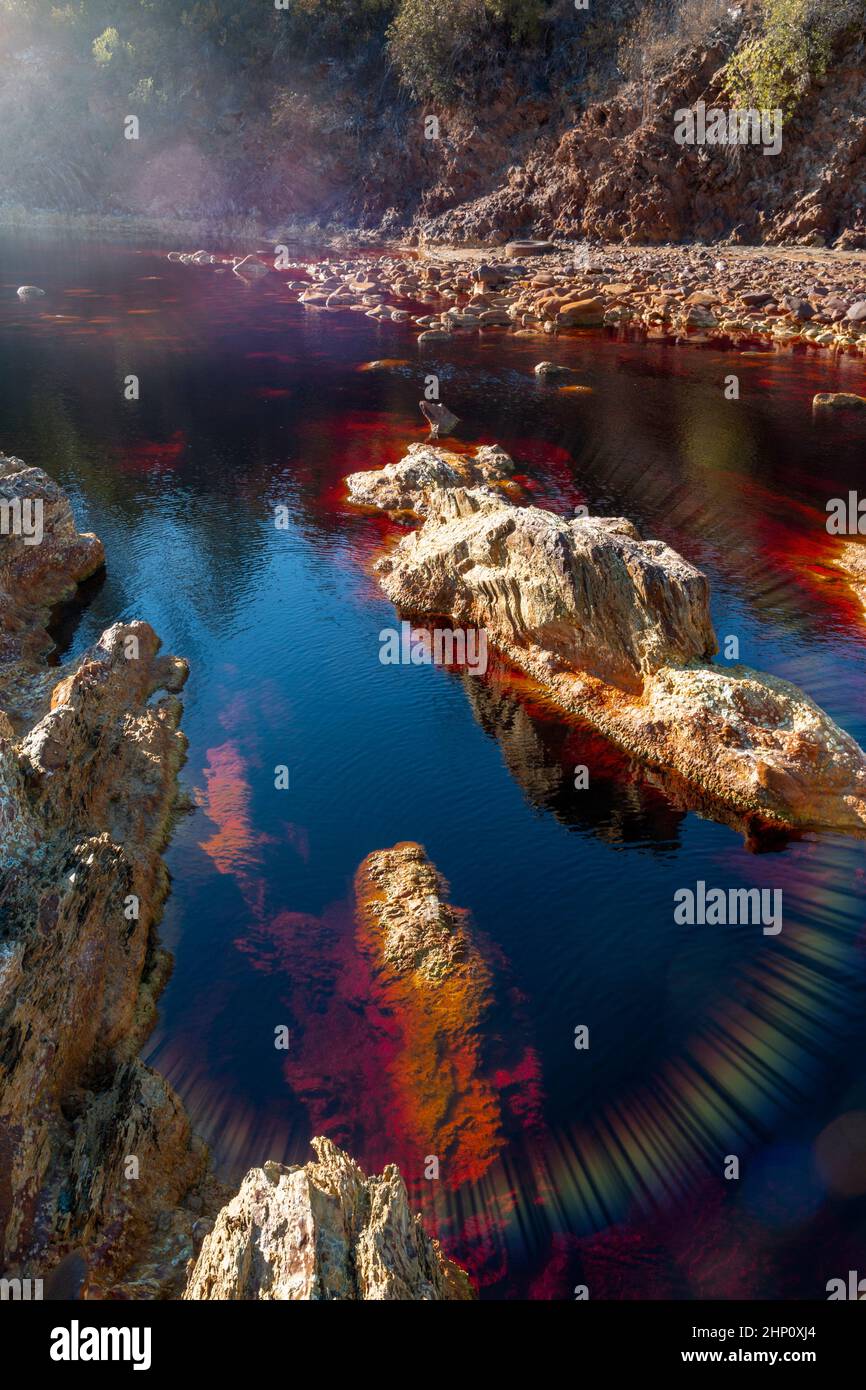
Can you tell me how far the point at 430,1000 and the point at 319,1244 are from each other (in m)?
7.11

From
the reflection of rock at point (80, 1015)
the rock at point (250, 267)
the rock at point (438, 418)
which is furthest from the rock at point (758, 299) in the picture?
the reflection of rock at point (80, 1015)

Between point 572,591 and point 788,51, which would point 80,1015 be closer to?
point 572,591

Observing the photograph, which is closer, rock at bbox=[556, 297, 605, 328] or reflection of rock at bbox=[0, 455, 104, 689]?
reflection of rock at bbox=[0, 455, 104, 689]

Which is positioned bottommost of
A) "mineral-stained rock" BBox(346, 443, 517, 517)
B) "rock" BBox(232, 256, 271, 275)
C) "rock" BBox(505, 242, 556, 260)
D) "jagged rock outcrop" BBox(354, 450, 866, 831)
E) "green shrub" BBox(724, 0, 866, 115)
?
"jagged rock outcrop" BBox(354, 450, 866, 831)

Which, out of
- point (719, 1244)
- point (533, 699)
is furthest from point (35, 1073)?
point (533, 699)

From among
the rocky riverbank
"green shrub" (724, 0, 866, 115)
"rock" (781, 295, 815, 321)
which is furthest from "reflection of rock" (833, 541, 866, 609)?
"green shrub" (724, 0, 866, 115)

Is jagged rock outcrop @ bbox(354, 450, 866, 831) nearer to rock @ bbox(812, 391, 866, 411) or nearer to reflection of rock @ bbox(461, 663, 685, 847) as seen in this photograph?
reflection of rock @ bbox(461, 663, 685, 847)

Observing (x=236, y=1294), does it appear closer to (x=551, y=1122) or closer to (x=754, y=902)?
(x=551, y=1122)

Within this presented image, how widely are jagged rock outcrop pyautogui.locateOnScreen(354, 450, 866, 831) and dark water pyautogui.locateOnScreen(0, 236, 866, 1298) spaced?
42.0 inches

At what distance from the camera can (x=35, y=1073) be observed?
41.0ft

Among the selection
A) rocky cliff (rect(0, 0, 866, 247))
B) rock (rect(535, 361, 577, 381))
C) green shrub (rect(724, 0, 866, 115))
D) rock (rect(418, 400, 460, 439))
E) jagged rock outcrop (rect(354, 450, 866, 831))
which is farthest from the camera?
rocky cliff (rect(0, 0, 866, 247))

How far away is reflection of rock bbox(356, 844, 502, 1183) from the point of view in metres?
14.5

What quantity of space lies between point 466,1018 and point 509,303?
6875cm

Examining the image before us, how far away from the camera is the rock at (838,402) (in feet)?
160
